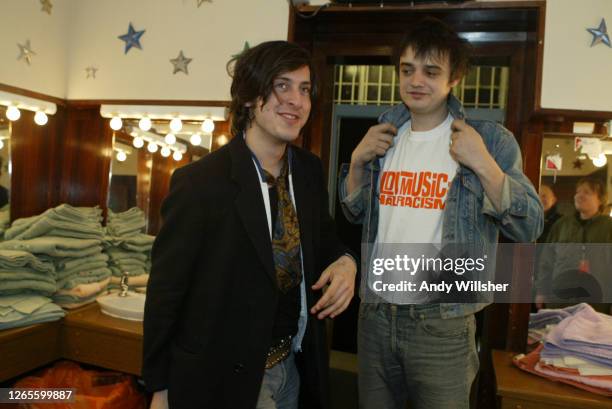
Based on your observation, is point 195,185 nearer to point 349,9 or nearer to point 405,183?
point 405,183

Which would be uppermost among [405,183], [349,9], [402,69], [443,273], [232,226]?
[349,9]

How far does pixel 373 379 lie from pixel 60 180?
1.90m

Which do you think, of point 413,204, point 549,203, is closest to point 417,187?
point 413,204

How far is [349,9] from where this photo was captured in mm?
1736

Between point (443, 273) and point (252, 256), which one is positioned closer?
point (252, 256)

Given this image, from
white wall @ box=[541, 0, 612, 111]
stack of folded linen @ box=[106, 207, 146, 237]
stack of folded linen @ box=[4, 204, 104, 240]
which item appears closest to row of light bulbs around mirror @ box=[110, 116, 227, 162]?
stack of folded linen @ box=[106, 207, 146, 237]

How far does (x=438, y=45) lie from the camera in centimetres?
127

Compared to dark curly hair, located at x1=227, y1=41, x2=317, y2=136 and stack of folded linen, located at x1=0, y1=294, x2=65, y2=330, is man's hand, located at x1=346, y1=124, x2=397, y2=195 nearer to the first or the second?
dark curly hair, located at x1=227, y1=41, x2=317, y2=136

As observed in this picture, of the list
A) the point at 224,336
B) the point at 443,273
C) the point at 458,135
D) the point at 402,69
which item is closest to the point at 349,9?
the point at 402,69

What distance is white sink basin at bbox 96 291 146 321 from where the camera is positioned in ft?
6.09

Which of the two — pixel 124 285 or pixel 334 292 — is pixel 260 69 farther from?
pixel 124 285

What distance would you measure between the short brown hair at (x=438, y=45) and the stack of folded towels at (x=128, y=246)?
63.4 inches

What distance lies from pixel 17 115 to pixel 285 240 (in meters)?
1.64

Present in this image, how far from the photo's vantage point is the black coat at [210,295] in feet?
3.25
